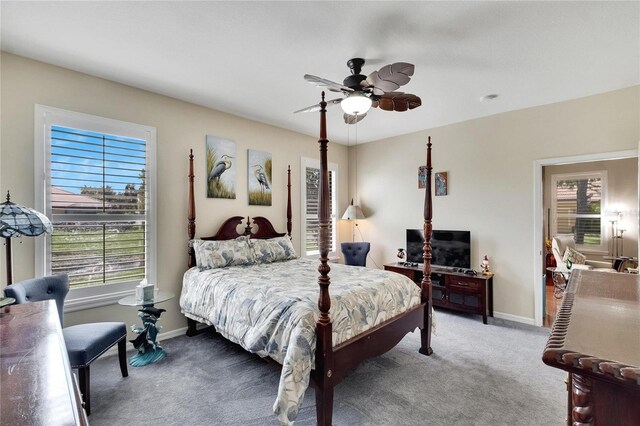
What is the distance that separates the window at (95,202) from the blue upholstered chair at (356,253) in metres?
2.99

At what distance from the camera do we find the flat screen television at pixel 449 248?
4.41 meters

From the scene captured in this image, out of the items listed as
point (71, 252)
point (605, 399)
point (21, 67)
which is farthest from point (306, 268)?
point (21, 67)

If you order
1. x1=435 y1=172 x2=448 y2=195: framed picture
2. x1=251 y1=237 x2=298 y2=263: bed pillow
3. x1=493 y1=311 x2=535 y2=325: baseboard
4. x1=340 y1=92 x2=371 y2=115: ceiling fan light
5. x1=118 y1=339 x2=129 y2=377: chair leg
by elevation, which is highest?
x1=340 y1=92 x2=371 y2=115: ceiling fan light

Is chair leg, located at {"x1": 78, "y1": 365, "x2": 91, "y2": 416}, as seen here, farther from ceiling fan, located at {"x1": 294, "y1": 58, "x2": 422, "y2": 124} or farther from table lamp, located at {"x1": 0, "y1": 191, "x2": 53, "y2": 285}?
ceiling fan, located at {"x1": 294, "y1": 58, "x2": 422, "y2": 124}

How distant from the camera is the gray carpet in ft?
6.98

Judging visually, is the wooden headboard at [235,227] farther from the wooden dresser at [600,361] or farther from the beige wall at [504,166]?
the wooden dresser at [600,361]

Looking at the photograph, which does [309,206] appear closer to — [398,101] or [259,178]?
[259,178]

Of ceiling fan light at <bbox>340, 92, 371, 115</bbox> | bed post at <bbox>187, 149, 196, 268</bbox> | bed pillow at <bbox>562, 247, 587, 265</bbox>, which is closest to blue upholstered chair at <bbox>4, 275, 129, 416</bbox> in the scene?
bed post at <bbox>187, 149, 196, 268</bbox>

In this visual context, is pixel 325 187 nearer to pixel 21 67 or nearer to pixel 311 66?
pixel 311 66

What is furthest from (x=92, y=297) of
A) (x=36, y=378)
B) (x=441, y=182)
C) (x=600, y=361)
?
(x=441, y=182)

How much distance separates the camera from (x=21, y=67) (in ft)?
8.78

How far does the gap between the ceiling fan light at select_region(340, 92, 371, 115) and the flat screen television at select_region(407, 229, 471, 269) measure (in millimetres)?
2852

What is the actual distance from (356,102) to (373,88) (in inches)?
7.4

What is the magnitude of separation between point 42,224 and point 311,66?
2520mm
